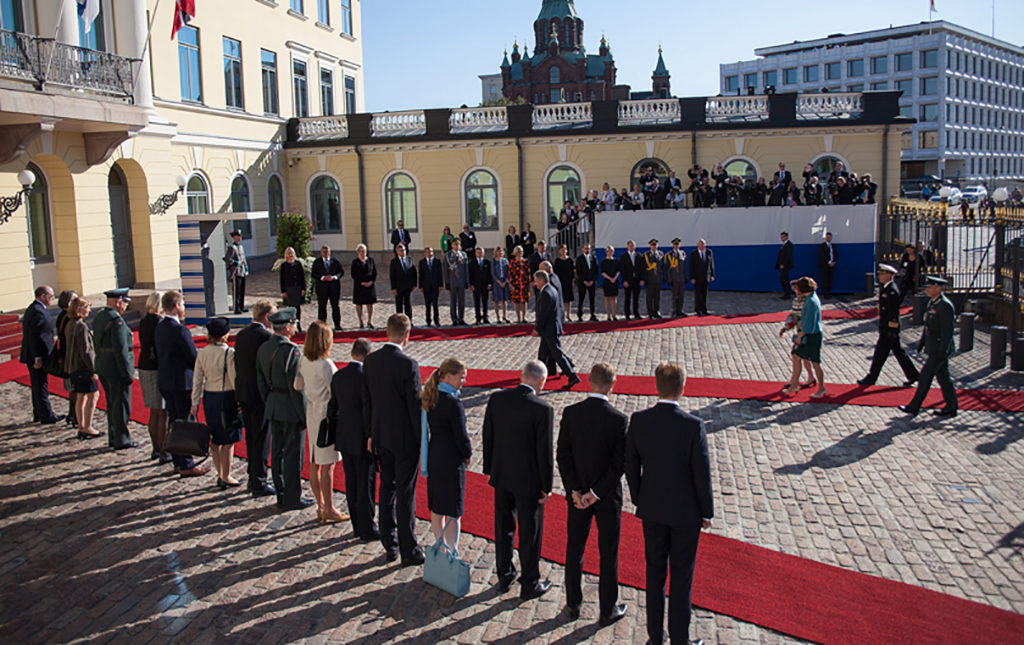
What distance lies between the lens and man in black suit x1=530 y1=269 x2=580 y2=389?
480 inches

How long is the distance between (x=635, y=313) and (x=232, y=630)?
546 inches

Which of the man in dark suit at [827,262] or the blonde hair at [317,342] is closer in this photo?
the blonde hair at [317,342]

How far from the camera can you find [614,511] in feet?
18.7

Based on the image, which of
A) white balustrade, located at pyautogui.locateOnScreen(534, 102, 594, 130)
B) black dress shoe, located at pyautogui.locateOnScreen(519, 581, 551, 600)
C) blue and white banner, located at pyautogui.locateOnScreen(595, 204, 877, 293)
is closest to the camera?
black dress shoe, located at pyautogui.locateOnScreen(519, 581, 551, 600)

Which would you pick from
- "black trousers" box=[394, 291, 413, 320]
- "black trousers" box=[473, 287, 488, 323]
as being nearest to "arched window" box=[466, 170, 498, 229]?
"black trousers" box=[473, 287, 488, 323]

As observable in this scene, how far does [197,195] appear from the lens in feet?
85.4

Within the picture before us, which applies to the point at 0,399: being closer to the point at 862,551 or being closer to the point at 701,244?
the point at 862,551

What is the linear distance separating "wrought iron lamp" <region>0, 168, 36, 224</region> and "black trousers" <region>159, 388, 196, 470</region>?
34.9ft

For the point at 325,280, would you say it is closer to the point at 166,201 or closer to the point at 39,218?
the point at 39,218

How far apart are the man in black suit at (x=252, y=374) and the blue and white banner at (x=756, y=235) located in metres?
15.8

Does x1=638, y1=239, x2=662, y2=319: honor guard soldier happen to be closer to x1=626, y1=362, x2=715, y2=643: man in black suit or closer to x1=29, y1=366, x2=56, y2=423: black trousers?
x1=29, y1=366, x2=56, y2=423: black trousers

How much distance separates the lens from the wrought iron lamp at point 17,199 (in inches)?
661

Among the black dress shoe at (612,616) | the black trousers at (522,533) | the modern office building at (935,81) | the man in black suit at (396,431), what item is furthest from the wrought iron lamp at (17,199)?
the modern office building at (935,81)

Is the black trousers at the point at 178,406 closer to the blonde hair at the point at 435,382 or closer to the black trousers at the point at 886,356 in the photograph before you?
the blonde hair at the point at 435,382
